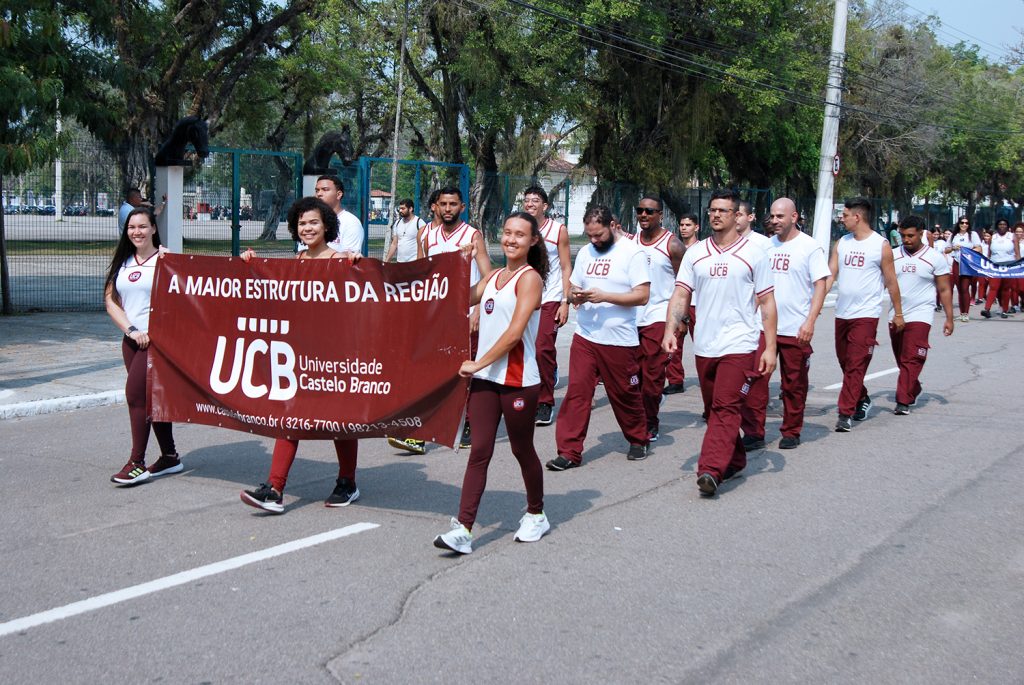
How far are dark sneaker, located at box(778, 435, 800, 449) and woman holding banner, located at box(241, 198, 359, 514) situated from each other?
362cm

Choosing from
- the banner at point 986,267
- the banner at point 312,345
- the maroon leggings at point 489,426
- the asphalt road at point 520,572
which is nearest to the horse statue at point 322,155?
the asphalt road at point 520,572

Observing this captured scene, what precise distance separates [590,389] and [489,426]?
86.9 inches

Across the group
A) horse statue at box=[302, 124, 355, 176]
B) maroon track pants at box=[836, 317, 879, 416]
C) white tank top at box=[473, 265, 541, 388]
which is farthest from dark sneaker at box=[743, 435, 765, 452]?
horse statue at box=[302, 124, 355, 176]

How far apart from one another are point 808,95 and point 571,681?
3018 cm

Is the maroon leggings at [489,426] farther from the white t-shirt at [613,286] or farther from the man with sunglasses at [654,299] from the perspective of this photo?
the man with sunglasses at [654,299]

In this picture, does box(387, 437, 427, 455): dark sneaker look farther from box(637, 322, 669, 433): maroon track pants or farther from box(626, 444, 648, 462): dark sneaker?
box(637, 322, 669, 433): maroon track pants

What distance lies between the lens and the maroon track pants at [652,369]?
347 inches

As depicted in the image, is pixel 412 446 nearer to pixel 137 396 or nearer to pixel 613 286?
pixel 613 286

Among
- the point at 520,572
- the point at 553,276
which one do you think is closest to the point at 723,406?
the point at 520,572

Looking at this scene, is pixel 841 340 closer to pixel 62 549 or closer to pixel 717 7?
pixel 62 549

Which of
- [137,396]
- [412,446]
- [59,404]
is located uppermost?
[137,396]

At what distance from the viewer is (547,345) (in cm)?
895

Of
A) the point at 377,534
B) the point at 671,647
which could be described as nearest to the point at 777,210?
the point at 377,534

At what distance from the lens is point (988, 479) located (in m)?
7.50
